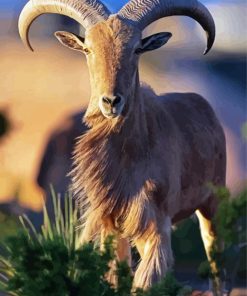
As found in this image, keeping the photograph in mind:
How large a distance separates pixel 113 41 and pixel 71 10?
1.83 ft

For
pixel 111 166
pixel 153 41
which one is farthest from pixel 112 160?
pixel 153 41

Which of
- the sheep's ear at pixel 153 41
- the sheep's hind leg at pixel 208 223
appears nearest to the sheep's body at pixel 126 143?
the sheep's ear at pixel 153 41

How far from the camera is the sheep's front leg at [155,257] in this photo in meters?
5.11

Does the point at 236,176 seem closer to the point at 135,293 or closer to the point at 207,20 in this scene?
the point at 207,20

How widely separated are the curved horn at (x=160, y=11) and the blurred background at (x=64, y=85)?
11.5ft

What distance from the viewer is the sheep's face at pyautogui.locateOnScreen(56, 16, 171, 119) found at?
15.6 feet

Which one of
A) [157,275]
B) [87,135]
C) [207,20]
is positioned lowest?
[157,275]

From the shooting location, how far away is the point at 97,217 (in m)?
5.29

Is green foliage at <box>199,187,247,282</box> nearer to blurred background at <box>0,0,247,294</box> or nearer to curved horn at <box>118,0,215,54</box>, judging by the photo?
curved horn at <box>118,0,215,54</box>

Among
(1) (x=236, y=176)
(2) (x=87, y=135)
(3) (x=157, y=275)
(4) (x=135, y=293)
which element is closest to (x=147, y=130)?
(2) (x=87, y=135)

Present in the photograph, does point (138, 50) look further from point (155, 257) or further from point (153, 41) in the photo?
point (155, 257)

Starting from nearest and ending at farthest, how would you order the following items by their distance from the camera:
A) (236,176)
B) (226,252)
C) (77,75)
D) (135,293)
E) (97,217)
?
(135,293) → (226,252) → (97,217) → (236,176) → (77,75)

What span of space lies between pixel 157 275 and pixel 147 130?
0.72 metres

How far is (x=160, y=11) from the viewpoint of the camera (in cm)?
544
